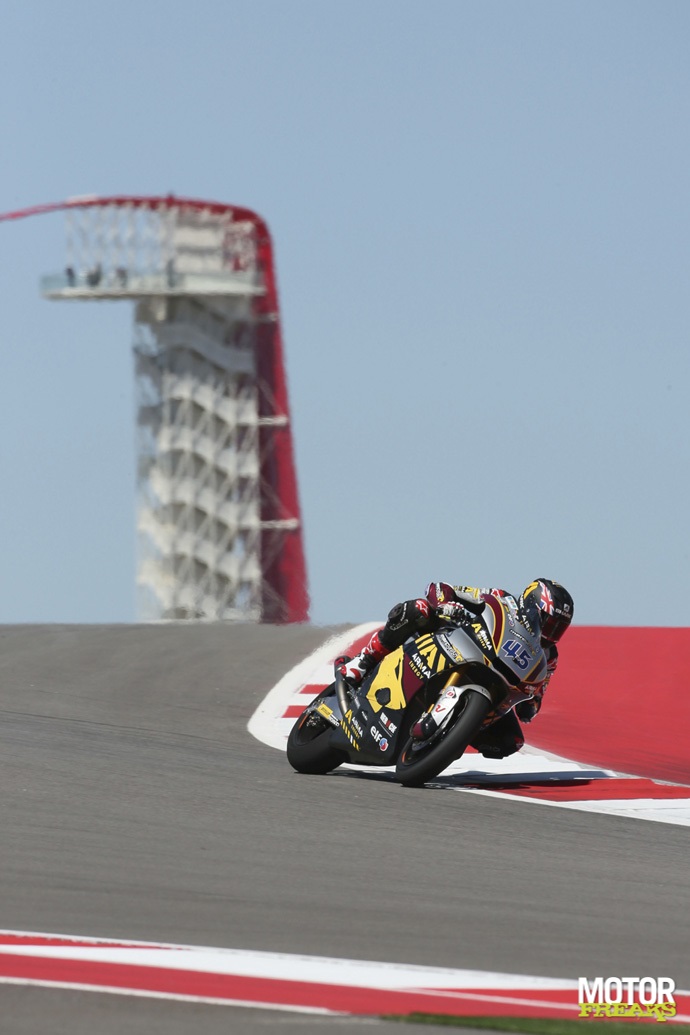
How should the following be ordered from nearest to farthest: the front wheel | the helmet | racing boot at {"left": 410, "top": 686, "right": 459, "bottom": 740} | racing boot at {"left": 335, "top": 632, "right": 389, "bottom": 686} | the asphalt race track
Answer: the asphalt race track
the front wheel
racing boot at {"left": 410, "top": 686, "right": 459, "bottom": 740}
the helmet
racing boot at {"left": 335, "top": 632, "right": 389, "bottom": 686}

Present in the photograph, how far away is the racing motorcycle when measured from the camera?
8.82 meters

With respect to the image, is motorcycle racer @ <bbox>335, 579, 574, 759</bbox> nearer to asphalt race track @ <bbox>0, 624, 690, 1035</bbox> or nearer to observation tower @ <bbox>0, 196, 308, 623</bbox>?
asphalt race track @ <bbox>0, 624, 690, 1035</bbox>

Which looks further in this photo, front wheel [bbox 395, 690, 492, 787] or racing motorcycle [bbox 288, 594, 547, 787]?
racing motorcycle [bbox 288, 594, 547, 787]

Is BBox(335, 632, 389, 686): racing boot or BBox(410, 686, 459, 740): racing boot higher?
BBox(335, 632, 389, 686): racing boot

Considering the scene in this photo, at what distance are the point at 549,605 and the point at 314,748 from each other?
1.52 meters

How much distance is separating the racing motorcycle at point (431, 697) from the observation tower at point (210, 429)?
181ft

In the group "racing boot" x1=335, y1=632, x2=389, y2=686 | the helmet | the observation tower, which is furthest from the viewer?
the observation tower

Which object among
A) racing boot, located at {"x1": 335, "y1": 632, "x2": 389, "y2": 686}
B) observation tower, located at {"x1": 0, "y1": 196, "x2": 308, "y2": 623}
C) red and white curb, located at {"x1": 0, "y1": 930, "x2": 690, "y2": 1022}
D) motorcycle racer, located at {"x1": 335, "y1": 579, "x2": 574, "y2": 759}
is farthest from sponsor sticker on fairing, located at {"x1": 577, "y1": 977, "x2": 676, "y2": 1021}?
observation tower, located at {"x1": 0, "y1": 196, "x2": 308, "y2": 623}

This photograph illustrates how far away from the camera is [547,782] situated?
9594 mm

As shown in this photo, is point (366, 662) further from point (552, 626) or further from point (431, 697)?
Answer: point (552, 626)

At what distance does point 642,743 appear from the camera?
1147 cm

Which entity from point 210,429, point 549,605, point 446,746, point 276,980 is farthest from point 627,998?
point 210,429

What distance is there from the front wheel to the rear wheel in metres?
0.48

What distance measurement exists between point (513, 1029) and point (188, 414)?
6232 centimetres
